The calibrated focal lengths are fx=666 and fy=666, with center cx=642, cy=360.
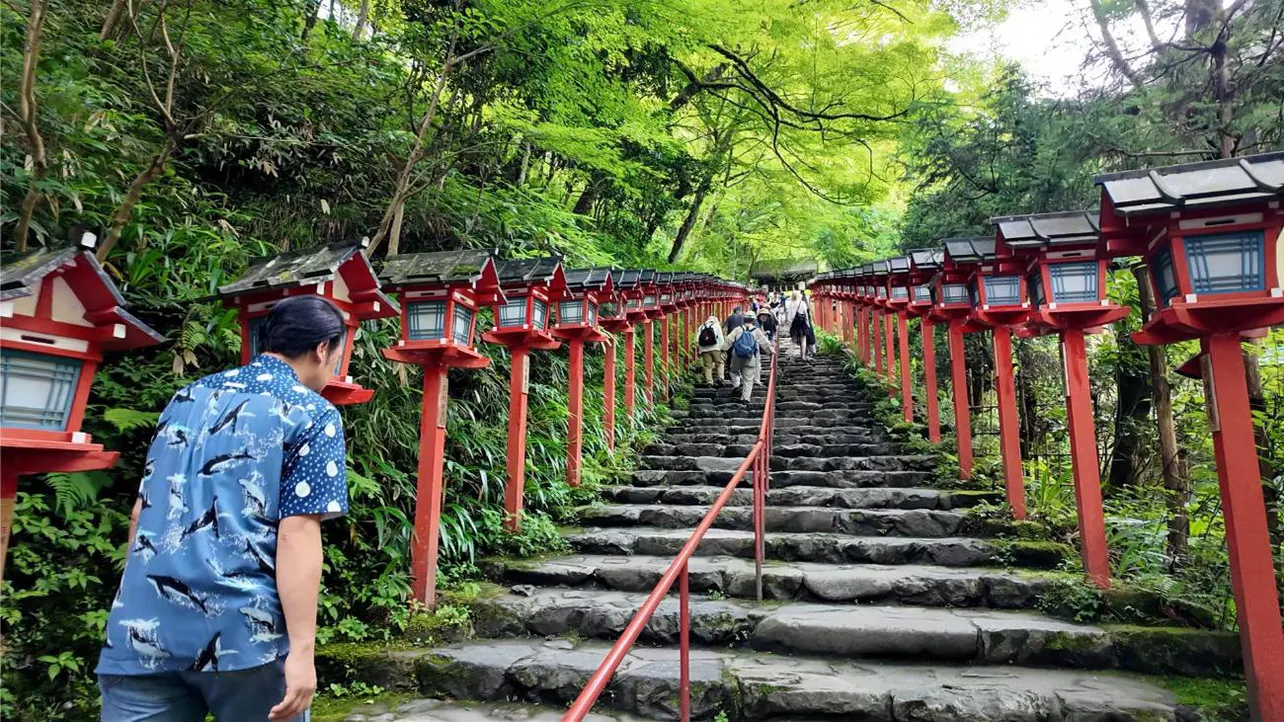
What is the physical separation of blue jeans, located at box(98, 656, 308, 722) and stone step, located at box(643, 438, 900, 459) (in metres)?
7.45

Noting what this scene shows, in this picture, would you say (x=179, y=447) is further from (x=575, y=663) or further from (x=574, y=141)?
(x=574, y=141)

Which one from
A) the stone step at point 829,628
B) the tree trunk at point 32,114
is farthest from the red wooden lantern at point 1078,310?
the tree trunk at point 32,114

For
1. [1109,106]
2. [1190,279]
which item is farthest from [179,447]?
[1109,106]

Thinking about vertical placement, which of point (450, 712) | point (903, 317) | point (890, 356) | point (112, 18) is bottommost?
point (450, 712)

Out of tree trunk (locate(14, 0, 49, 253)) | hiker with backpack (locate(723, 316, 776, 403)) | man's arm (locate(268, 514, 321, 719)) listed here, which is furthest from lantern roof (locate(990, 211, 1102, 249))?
hiker with backpack (locate(723, 316, 776, 403))

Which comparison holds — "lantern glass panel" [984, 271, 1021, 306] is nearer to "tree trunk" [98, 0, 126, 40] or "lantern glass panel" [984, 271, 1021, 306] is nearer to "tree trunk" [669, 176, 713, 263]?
"tree trunk" [98, 0, 126, 40]

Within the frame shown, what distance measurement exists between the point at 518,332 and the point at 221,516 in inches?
174

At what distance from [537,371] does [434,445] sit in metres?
3.44

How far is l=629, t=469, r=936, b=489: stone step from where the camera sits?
7.44m

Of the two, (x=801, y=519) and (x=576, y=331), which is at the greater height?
(x=576, y=331)

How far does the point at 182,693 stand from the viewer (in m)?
1.80

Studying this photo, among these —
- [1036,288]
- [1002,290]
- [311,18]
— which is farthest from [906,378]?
[311,18]

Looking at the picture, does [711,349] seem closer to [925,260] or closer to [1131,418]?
[925,260]

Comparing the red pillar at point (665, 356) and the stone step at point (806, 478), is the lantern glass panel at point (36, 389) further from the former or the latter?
the red pillar at point (665, 356)
